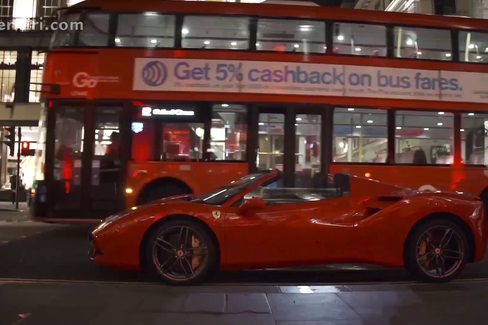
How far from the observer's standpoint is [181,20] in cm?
817

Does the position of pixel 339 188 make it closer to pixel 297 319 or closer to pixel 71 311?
pixel 297 319

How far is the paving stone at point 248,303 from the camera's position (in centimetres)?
397

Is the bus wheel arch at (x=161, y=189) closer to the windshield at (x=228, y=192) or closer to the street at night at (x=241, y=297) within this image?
the street at night at (x=241, y=297)

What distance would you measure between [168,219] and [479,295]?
139 inches

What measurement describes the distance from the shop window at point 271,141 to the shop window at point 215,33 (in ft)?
4.87

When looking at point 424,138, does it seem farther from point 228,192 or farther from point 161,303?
point 161,303

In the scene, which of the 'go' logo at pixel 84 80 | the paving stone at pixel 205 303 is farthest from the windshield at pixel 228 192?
the 'go' logo at pixel 84 80

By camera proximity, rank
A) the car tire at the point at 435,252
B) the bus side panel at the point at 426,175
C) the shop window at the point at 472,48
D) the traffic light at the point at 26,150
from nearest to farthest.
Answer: the car tire at the point at 435,252, the bus side panel at the point at 426,175, the shop window at the point at 472,48, the traffic light at the point at 26,150

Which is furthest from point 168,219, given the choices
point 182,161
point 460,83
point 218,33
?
point 460,83

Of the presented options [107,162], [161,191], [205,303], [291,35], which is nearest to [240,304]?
[205,303]

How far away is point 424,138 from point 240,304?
19.6 feet

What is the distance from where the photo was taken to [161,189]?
8.14 metres

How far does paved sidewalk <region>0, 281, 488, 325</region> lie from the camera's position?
3736 mm

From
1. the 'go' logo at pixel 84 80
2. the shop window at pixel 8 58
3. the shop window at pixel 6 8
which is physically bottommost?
the 'go' logo at pixel 84 80
